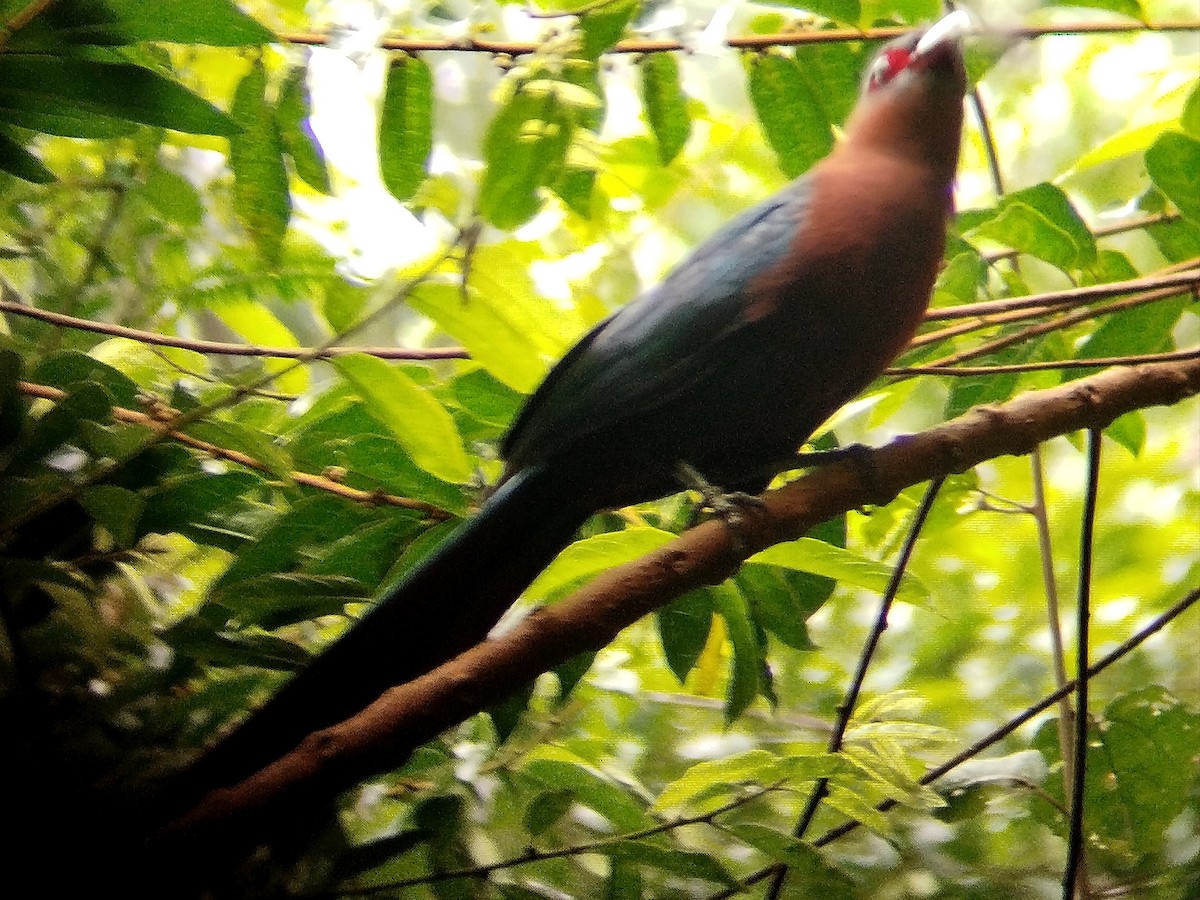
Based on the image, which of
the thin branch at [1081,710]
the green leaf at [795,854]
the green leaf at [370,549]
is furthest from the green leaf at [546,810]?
the thin branch at [1081,710]

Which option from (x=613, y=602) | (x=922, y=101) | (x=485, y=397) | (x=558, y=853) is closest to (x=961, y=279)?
(x=922, y=101)

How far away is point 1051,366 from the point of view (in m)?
1.04

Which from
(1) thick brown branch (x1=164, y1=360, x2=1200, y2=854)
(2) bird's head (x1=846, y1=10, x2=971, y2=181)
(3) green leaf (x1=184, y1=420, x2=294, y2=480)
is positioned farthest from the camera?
(2) bird's head (x1=846, y1=10, x2=971, y2=181)

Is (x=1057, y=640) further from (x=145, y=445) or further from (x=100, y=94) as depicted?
(x=100, y=94)

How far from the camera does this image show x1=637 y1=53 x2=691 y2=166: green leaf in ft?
3.74

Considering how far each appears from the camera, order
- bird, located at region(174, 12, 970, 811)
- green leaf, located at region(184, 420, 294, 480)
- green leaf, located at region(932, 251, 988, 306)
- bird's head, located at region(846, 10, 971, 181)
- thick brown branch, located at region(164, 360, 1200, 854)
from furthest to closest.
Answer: green leaf, located at region(932, 251, 988, 306) → bird's head, located at region(846, 10, 971, 181) → bird, located at region(174, 12, 970, 811) → green leaf, located at region(184, 420, 294, 480) → thick brown branch, located at region(164, 360, 1200, 854)

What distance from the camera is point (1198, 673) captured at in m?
1.42

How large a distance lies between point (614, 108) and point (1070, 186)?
0.69m

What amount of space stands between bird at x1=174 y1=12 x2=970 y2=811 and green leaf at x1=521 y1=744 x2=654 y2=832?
0.19 meters

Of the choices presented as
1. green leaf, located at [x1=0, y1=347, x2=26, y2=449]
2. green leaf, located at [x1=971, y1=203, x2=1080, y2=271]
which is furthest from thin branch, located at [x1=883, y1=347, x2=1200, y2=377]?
green leaf, located at [x1=0, y1=347, x2=26, y2=449]

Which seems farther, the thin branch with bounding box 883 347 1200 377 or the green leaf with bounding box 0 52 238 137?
the thin branch with bounding box 883 347 1200 377

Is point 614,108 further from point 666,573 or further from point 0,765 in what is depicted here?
point 0,765

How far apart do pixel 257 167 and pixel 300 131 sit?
0.21ft

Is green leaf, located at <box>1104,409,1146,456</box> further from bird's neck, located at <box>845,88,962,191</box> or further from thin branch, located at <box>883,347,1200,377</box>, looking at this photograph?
bird's neck, located at <box>845,88,962,191</box>
